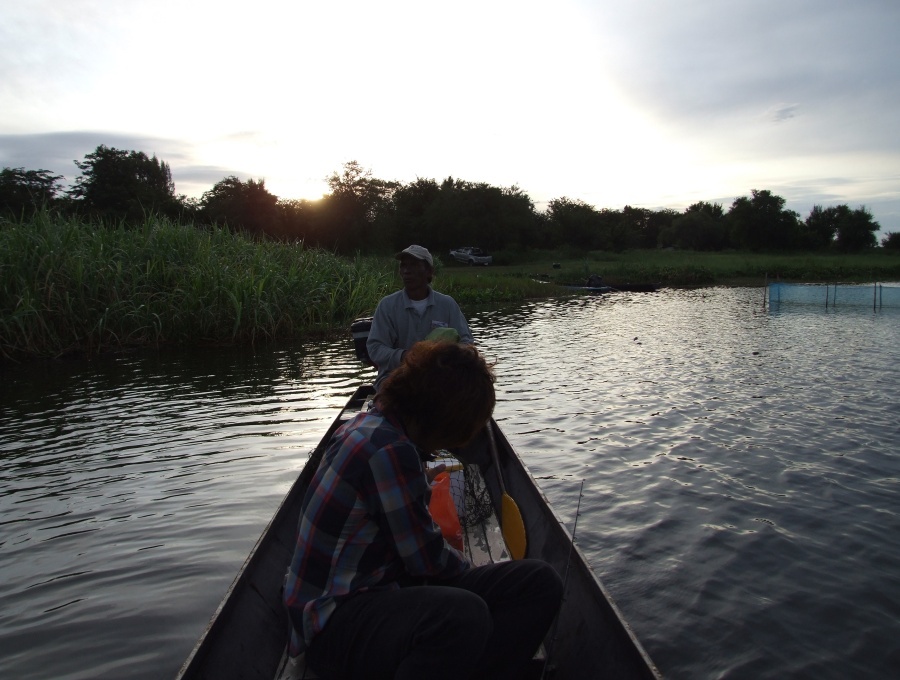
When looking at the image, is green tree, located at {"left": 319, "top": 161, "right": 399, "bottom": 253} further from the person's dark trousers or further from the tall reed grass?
the person's dark trousers

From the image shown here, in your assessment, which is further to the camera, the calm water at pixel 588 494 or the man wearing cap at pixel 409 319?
the man wearing cap at pixel 409 319

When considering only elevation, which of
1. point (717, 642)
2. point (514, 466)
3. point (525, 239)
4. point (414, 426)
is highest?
point (525, 239)

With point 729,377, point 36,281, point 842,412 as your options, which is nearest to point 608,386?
point 729,377

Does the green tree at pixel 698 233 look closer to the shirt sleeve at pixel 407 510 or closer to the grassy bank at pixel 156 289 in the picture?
the grassy bank at pixel 156 289

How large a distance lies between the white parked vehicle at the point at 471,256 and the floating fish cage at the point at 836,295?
28.9m

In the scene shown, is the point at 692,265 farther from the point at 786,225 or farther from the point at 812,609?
the point at 812,609

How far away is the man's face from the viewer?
601 cm

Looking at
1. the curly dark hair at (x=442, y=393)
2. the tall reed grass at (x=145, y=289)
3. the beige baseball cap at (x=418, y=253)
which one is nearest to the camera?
the curly dark hair at (x=442, y=393)

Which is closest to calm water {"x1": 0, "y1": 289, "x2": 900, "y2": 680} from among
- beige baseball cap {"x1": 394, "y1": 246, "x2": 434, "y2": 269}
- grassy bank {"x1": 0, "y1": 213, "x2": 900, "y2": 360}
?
grassy bank {"x1": 0, "y1": 213, "x2": 900, "y2": 360}

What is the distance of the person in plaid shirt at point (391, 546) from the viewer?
2111mm

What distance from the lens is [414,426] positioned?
2.26 meters

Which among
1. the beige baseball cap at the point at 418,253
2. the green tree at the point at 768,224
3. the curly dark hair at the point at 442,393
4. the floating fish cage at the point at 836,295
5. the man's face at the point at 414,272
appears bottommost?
the floating fish cage at the point at 836,295

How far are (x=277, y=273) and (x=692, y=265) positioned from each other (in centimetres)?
3538

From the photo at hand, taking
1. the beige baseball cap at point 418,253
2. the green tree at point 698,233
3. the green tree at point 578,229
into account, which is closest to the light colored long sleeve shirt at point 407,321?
the beige baseball cap at point 418,253
